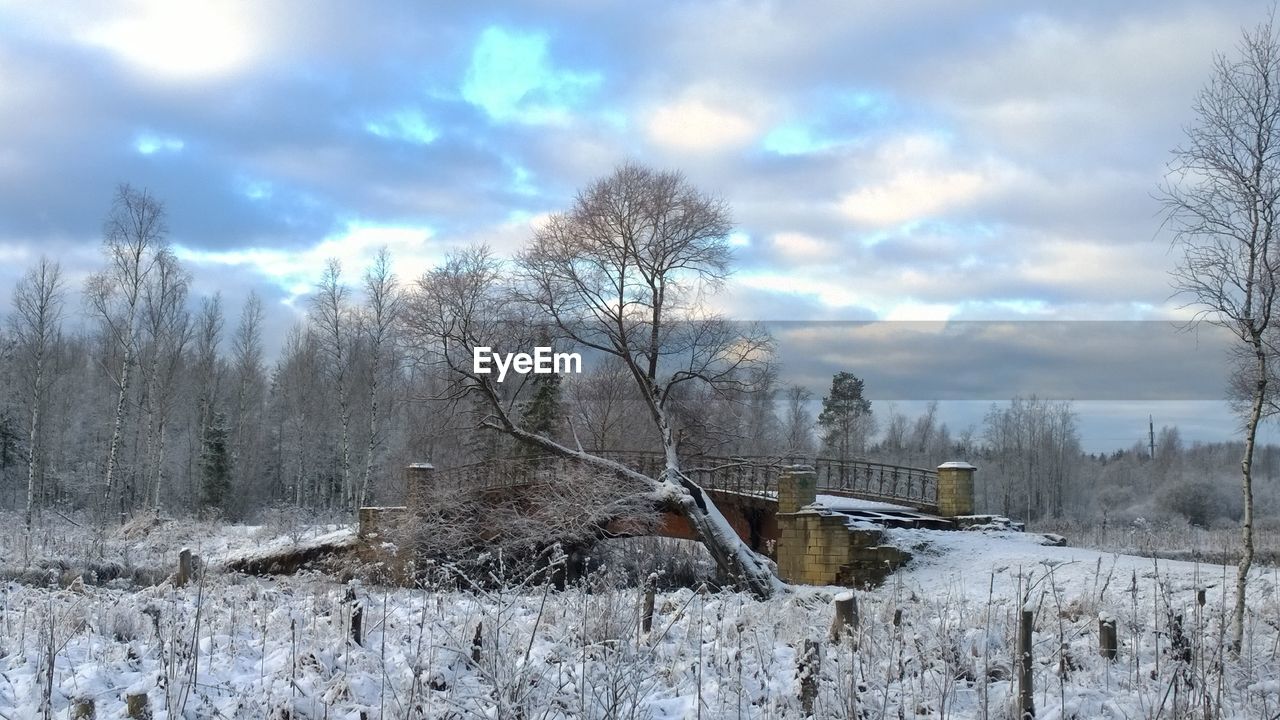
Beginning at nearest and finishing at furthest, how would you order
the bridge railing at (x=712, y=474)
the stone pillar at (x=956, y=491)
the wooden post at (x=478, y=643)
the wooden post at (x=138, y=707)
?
the wooden post at (x=138, y=707), the wooden post at (x=478, y=643), the bridge railing at (x=712, y=474), the stone pillar at (x=956, y=491)

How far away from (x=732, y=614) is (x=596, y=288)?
663 inches

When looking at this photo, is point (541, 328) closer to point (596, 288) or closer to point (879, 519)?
point (596, 288)

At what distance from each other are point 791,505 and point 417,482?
28.6 feet

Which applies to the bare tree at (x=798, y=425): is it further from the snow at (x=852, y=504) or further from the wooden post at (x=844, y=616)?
the wooden post at (x=844, y=616)

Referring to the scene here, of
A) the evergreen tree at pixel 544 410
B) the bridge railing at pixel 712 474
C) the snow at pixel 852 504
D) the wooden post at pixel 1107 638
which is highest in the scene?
the evergreen tree at pixel 544 410

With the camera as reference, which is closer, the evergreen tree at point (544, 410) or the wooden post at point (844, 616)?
the wooden post at point (844, 616)

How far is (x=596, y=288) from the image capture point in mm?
26906

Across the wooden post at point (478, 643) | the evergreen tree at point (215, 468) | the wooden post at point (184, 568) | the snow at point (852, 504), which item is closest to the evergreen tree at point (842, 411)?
the snow at point (852, 504)

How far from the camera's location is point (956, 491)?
76.9 ft

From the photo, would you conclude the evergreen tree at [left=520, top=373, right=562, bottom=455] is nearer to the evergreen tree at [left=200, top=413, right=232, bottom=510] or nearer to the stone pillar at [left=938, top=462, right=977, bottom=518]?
the stone pillar at [left=938, top=462, right=977, bottom=518]

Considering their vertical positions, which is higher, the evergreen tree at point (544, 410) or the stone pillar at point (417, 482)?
the evergreen tree at point (544, 410)

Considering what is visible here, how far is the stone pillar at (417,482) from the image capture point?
2229 centimetres

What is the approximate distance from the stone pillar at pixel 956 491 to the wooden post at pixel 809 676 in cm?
1864

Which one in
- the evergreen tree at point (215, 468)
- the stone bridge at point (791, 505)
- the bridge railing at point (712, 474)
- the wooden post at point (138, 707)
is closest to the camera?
the wooden post at point (138, 707)
